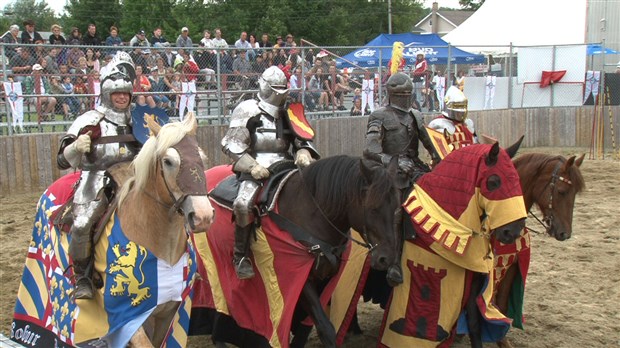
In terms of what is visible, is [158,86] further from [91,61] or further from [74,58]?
[74,58]

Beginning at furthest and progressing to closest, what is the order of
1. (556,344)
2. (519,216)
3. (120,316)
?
(556,344)
(519,216)
(120,316)

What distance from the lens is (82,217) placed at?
188 inches

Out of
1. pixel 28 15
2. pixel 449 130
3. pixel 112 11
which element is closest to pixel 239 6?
pixel 112 11

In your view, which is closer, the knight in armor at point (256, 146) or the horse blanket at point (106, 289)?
the horse blanket at point (106, 289)

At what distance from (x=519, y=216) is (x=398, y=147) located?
4.77ft

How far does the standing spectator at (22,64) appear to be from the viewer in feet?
38.3

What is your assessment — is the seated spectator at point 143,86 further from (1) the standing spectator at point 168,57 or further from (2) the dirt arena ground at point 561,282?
(2) the dirt arena ground at point 561,282

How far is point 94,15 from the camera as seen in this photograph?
51750mm

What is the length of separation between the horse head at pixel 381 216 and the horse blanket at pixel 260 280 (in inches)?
26.4

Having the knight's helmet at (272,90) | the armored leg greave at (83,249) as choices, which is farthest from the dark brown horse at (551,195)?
the armored leg greave at (83,249)

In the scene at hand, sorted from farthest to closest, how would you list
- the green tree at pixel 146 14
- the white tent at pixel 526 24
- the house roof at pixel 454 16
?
the house roof at pixel 454 16 < the green tree at pixel 146 14 < the white tent at pixel 526 24

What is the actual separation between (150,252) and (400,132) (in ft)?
8.81

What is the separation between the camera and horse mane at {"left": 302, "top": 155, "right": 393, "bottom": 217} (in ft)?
17.2

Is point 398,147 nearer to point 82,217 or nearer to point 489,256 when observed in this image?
point 489,256
